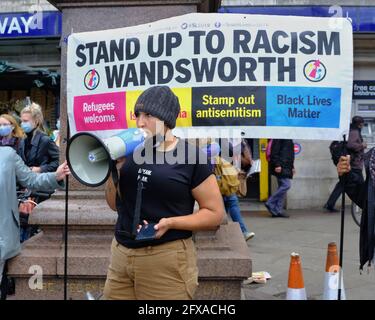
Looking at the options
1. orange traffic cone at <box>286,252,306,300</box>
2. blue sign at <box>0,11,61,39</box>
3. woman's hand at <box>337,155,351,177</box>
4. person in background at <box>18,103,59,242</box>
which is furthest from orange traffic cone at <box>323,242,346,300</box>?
blue sign at <box>0,11,61,39</box>

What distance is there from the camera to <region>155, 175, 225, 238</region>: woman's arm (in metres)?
2.72

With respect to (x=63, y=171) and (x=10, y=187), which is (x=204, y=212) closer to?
(x=63, y=171)

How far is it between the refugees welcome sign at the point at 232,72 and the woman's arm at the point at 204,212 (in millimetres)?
1119

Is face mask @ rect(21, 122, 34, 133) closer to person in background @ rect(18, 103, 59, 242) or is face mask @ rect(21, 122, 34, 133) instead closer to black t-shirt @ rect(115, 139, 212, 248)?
person in background @ rect(18, 103, 59, 242)

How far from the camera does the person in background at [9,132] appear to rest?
5.44 metres

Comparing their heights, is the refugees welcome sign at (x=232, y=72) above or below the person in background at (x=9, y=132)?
above

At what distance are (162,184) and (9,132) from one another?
10.7 feet

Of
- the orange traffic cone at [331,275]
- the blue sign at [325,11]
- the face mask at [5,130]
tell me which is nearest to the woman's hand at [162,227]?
the orange traffic cone at [331,275]

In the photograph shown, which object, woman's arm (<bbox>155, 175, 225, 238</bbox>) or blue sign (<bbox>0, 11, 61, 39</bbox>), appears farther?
blue sign (<bbox>0, 11, 61, 39</bbox>)

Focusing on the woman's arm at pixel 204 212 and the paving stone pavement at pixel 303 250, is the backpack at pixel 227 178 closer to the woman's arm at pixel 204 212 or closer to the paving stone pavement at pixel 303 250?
the paving stone pavement at pixel 303 250

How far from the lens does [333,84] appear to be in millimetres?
3709

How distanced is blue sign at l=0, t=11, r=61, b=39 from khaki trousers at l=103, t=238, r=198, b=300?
10473 millimetres

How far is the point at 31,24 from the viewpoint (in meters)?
12.4

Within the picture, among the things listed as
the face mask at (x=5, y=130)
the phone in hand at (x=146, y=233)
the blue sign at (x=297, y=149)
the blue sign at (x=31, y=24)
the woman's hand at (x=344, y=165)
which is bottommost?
the phone in hand at (x=146, y=233)
